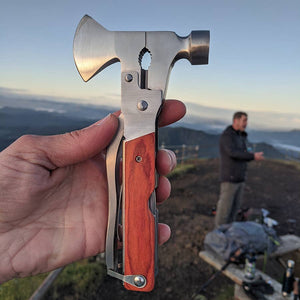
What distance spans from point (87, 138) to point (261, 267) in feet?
15.3

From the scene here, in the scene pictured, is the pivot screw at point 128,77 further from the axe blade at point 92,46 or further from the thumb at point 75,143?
the thumb at point 75,143

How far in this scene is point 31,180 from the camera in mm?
1887

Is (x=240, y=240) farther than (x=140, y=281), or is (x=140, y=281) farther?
(x=240, y=240)

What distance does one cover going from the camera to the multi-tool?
162 centimetres

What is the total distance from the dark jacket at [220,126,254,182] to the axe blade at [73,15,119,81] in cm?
409

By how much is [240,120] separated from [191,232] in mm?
2839

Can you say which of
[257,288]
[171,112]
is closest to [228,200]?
[257,288]

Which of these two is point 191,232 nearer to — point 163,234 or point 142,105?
point 163,234

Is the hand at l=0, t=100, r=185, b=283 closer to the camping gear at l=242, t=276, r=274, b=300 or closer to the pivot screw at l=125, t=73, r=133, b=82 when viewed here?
the pivot screw at l=125, t=73, r=133, b=82

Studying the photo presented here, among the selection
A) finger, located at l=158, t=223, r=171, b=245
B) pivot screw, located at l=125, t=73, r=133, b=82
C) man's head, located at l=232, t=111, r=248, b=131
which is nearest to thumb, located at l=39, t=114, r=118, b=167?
pivot screw, located at l=125, t=73, r=133, b=82

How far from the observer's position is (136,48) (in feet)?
5.41

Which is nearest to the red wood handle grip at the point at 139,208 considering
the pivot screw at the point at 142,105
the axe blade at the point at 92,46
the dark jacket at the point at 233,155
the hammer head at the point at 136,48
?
the pivot screw at the point at 142,105

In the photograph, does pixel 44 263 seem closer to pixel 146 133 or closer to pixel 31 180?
pixel 31 180

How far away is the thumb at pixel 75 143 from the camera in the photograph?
181cm
